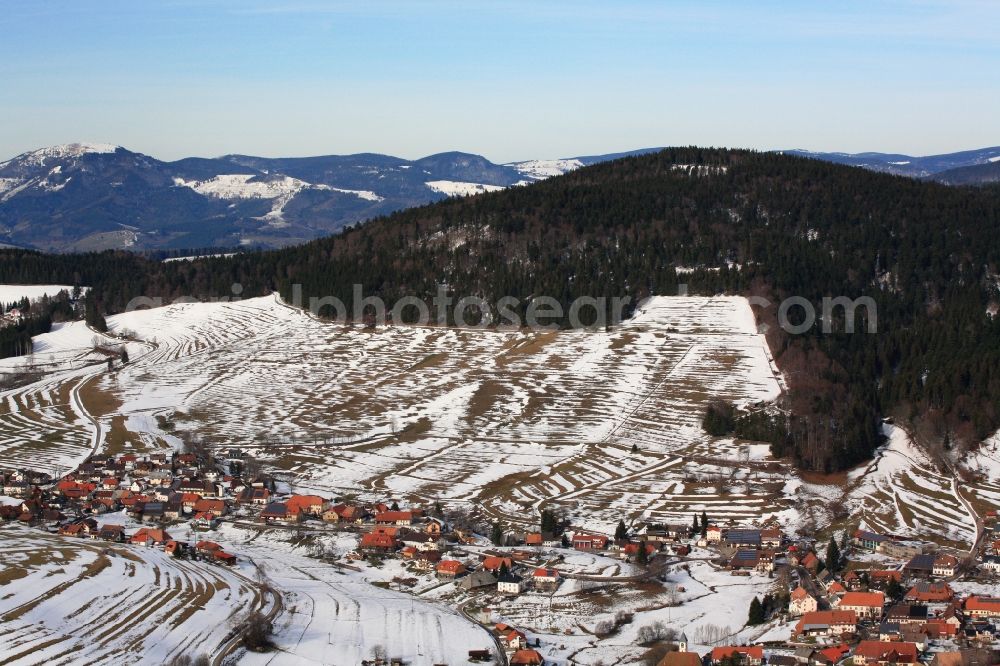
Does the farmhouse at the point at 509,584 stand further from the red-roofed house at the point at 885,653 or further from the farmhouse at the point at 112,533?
the farmhouse at the point at 112,533

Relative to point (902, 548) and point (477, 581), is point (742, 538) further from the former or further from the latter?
point (477, 581)

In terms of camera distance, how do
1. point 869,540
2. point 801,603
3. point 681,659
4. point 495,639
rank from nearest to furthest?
point 681,659, point 495,639, point 801,603, point 869,540

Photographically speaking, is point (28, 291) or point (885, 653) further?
point (28, 291)

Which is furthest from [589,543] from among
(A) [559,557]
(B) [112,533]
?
(B) [112,533]

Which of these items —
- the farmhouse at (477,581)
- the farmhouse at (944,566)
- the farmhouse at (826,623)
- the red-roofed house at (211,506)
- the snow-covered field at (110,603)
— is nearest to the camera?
the snow-covered field at (110,603)

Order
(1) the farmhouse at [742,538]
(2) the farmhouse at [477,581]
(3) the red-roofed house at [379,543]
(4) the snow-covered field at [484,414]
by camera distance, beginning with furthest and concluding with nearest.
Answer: (4) the snow-covered field at [484,414] → (3) the red-roofed house at [379,543] → (1) the farmhouse at [742,538] → (2) the farmhouse at [477,581]

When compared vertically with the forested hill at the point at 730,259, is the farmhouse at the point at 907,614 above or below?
below

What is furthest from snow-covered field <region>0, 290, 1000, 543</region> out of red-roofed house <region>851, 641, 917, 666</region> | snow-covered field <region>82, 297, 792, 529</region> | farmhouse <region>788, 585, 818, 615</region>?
red-roofed house <region>851, 641, 917, 666</region>

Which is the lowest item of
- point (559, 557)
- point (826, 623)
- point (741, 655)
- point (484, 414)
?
point (559, 557)

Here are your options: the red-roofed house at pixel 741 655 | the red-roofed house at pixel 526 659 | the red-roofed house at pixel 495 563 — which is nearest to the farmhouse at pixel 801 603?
the red-roofed house at pixel 741 655
